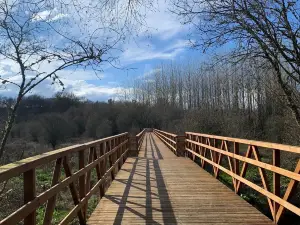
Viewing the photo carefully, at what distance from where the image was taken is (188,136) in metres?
16.5

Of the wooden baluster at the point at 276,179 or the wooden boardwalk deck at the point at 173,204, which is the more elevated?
the wooden baluster at the point at 276,179

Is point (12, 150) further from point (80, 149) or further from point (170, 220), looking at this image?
point (170, 220)

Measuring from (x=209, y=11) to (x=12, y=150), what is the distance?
5.56 m

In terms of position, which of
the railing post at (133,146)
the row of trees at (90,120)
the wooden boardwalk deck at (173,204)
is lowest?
the wooden boardwalk deck at (173,204)

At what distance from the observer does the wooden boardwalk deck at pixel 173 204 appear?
5348 millimetres

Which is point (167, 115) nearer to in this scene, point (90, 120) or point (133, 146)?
point (90, 120)

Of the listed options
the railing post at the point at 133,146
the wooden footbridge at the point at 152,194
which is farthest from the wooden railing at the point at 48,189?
the railing post at the point at 133,146

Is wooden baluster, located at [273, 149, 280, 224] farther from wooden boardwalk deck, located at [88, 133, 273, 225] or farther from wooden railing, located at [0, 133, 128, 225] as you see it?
wooden railing, located at [0, 133, 128, 225]

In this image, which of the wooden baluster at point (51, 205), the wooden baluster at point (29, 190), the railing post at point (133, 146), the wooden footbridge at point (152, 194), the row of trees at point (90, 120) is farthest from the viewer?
the row of trees at point (90, 120)

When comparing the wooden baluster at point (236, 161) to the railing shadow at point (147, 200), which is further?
the wooden baluster at point (236, 161)

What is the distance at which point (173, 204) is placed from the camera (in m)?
6.35

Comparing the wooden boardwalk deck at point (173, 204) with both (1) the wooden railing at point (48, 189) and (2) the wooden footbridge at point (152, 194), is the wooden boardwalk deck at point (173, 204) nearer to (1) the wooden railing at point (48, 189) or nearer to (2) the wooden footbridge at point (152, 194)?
(2) the wooden footbridge at point (152, 194)

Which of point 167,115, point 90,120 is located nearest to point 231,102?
point 167,115

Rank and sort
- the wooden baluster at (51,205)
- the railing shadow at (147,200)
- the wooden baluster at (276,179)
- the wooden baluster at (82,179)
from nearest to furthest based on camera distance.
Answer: the wooden baluster at (51,205) → the wooden baluster at (276,179) → the wooden baluster at (82,179) → the railing shadow at (147,200)
